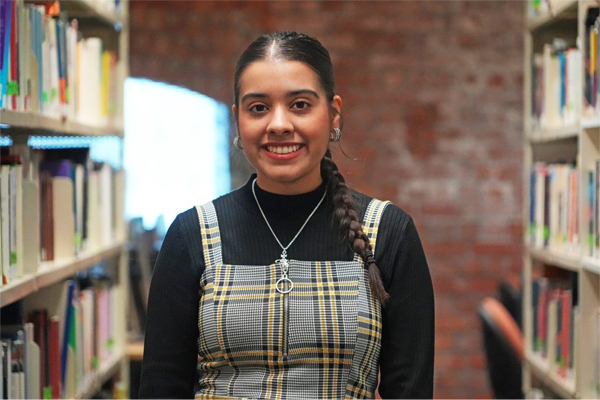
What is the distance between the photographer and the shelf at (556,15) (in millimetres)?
2228

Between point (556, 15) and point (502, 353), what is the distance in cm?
120

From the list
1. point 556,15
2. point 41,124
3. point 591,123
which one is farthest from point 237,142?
point 556,15

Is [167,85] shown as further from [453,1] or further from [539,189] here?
[539,189]

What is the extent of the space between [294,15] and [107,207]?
5.64 ft

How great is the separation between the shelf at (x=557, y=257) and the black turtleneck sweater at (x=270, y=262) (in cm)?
104

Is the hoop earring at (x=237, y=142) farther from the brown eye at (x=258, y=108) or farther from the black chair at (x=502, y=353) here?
the black chair at (x=502, y=353)

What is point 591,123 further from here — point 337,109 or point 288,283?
point 288,283

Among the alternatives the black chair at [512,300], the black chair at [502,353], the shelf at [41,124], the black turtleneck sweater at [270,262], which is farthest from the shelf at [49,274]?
the black chair at [512,300]

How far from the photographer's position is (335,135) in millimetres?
1329

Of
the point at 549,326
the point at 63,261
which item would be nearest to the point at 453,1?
the point at 549,326

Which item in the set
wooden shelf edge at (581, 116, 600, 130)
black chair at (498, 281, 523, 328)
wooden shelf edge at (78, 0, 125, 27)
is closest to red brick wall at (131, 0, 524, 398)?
black chair at (498, 281, 523, 328)

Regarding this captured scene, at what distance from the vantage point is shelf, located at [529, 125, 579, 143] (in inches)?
86.0

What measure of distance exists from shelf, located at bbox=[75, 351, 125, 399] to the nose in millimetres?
1296

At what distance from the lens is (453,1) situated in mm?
3797
